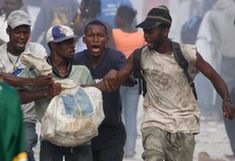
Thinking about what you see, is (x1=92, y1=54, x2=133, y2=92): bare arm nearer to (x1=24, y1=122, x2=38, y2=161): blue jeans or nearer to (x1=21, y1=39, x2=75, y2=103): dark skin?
(x1=21, y1=39, x2=75, y2=103): dark skin

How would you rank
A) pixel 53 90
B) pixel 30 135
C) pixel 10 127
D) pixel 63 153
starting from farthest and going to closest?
pixel 30 135, pixel 63 153, pixel 53 90, pixel 10 127

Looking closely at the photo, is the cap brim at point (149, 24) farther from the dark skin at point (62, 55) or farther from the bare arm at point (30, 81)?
the bare arm at point (30, 81)

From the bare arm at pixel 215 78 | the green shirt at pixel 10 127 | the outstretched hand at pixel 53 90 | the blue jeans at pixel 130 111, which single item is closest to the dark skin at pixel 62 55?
the outstretched hand at pixel 53 90

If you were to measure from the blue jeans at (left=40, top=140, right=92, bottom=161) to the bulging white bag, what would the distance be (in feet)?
0.50

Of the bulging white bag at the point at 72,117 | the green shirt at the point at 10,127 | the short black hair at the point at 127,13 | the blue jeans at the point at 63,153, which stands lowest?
the short black hair at the point at 127,13

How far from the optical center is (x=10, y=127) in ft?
7.46

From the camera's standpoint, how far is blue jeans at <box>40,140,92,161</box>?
211 inches

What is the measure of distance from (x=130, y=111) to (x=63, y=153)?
3.92 m

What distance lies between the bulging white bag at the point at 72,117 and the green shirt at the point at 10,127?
2.75 m

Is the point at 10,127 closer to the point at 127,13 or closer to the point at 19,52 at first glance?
the point at 19,52

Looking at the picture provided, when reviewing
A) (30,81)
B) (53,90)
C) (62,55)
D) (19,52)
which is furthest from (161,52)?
(19,52)

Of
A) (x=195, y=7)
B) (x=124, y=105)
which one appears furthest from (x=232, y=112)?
(x=195, y=7)

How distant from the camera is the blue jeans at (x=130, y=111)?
362 inches

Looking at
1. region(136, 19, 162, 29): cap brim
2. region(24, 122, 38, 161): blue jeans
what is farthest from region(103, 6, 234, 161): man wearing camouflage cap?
region(24, 122, 38, 161): blue jeans
